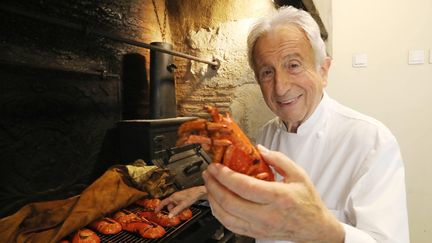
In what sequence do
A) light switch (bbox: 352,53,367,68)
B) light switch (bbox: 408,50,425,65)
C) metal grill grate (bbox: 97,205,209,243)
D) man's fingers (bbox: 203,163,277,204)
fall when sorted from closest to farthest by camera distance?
man's fingers (bbox: 203,163,277,204) < metal grill grate (bbox: 97,205,209,243) < light switch (bbox: 408,50,425,65) < light switch (bbox: 352,53,367,68)

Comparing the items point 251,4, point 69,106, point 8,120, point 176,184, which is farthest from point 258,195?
point 251,4

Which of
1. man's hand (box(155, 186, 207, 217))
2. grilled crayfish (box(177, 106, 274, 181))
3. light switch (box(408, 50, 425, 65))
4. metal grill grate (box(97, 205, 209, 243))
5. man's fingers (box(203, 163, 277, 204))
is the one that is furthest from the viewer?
light switch (box(408, 50, 425, 65))

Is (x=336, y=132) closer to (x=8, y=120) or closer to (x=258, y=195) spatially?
(x=258, y=195)

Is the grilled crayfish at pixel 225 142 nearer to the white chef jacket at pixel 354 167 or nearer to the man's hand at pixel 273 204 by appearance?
the man's hand at pixel 273 204

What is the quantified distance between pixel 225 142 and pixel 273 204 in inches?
9.6

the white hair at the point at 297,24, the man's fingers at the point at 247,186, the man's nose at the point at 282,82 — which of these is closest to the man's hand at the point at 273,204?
the man's fingers at the point at 247,186

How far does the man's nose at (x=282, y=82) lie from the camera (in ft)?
4.32

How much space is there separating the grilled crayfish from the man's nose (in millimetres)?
578

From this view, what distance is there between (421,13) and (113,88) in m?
3.33

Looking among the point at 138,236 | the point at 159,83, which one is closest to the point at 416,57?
the point at 159,83

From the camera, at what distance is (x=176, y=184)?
73.7 inches

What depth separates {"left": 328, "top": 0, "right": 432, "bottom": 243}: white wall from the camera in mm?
2926

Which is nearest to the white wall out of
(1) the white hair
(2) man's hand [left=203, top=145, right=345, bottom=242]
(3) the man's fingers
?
(1) the white hair

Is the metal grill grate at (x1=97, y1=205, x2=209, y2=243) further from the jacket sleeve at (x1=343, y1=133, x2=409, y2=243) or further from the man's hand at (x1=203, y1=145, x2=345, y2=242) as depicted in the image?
the jacket sleeve at (x1=343, y1=133, x2=409, y2=243)
